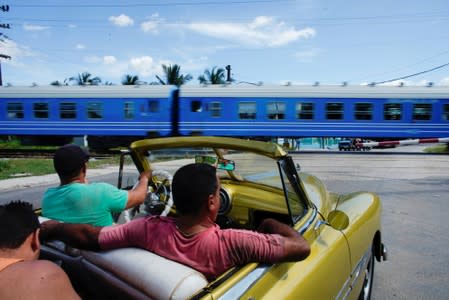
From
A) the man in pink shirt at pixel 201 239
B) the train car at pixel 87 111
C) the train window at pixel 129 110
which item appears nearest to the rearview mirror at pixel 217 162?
the man in pink shirt at pixel 201 239

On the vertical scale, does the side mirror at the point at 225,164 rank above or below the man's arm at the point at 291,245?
above

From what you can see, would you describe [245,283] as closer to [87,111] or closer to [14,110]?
[87,111]

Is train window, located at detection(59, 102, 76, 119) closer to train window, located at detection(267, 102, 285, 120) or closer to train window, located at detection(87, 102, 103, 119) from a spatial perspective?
train window, located at detection(87, 102, 103, 119)

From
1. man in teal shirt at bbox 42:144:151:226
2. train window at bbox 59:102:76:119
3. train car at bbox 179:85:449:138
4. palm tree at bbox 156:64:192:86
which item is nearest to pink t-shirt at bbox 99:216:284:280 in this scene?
man in teal shirt at bbox 42:144:151:226

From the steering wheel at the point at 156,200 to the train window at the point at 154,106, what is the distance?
60.8 ft

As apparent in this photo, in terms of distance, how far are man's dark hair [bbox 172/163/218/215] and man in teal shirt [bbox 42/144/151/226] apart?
95 centimetres

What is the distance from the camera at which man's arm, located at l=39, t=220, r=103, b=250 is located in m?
2.12

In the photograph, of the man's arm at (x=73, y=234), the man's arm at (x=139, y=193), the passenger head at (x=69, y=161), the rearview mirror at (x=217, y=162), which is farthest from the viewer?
the rearview mirror at (x=217, y=162)

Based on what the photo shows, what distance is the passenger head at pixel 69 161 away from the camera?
9.04 ft

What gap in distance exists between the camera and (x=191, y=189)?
6.34ft

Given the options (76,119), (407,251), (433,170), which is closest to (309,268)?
(407,251)

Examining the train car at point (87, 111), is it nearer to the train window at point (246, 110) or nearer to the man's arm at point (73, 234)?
the train window at point (246, 110)

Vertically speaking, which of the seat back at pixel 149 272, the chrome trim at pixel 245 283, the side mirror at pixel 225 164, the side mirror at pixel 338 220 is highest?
the side mirror at pixel 225 164

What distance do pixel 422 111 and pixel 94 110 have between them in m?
16.7
